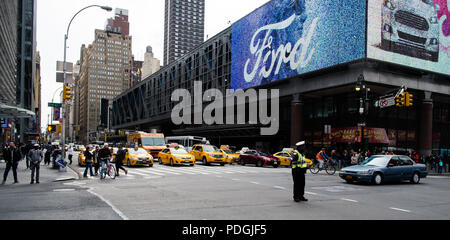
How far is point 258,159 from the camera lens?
30.5m

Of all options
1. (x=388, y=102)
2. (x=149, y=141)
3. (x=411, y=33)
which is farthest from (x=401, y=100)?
(x=149, y=141)

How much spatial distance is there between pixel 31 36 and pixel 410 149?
241 ft

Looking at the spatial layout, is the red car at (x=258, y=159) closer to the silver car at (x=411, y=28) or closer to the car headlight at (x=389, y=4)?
the silver car at (x=411, y=28)

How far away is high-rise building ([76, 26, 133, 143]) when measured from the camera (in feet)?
532

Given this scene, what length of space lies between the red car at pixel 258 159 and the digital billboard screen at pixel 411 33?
13.8m

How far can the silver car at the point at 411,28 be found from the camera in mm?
35000

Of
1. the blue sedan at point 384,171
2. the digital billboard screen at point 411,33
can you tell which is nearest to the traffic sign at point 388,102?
the digital billboard screen at point 411,33

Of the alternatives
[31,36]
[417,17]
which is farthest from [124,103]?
[417,17]

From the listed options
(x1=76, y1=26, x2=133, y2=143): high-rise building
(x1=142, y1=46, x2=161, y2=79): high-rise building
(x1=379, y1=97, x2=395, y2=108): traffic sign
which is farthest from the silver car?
(x1=142, y1=46, x2=161, y2=79): high-rise building

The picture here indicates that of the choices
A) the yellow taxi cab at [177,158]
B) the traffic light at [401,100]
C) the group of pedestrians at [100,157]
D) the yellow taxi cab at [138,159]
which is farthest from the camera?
the yellow taxi cab at [177,158]

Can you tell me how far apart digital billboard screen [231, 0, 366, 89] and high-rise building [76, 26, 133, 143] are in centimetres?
12488

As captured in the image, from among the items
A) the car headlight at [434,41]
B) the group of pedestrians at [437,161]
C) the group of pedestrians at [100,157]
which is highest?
the car headlight at [434,41]

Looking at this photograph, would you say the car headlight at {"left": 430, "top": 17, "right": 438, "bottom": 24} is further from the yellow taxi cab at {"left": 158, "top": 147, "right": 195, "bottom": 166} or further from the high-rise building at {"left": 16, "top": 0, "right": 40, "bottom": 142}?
the high-rise building at {"left": 16, "top": 0, "right": 40, "bottom": 142}

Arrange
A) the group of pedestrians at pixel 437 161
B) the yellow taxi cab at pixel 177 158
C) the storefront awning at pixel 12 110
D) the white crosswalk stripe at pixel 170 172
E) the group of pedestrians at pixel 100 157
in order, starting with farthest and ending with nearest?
the group of pedestrians at pixel 437 161 < the yellow taxi cab at pixel 177 158 < the storefront awning at pixel 12 110 < the white crosswalk stripe at pixel 170 172 < the group of pedestrians at pixel 100 157
